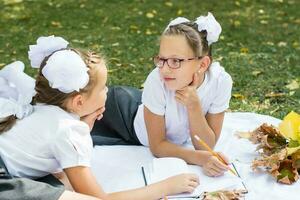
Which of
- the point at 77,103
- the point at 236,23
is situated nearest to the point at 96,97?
the point at 77,103

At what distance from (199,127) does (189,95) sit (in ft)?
0.54

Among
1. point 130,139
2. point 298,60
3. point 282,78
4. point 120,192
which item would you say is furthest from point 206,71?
point 298,60

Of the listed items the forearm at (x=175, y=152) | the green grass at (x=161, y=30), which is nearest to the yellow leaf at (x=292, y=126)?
the forearm at (x=175, y=152)

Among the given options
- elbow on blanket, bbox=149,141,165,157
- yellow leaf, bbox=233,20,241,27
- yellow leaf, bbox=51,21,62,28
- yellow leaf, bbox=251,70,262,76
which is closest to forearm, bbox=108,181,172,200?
elbow on blanket, bbox=149,141,165,157

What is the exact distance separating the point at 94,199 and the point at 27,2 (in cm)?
510

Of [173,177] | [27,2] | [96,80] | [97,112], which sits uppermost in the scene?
[96,80]

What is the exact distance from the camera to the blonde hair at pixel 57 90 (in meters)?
2.42

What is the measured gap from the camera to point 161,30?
5934mm

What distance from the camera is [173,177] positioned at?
2.60m

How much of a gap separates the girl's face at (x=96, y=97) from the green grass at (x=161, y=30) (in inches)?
59.3

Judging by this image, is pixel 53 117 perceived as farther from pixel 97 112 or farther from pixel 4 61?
pixel 4 61

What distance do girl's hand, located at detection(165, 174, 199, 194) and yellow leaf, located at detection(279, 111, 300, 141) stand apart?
0.55 meters

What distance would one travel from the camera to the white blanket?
268cm

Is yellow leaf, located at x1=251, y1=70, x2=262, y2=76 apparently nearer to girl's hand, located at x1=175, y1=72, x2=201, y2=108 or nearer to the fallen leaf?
girl's hand, located at x1=175, y1=72, x2=201, y2=108
